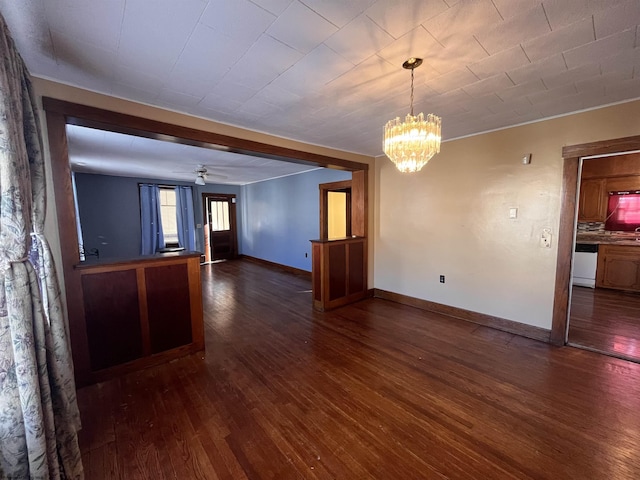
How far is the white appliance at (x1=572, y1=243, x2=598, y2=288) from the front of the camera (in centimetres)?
467

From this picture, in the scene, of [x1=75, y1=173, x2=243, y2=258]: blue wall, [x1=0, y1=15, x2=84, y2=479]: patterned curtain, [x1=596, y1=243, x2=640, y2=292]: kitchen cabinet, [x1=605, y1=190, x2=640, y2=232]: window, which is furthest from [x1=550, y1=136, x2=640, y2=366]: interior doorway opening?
[x1=75, y1=173, x2=243, y2=258]: blue wall

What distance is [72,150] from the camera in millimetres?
3934

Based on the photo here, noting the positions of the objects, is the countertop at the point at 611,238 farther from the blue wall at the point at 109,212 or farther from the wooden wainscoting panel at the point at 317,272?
the blue wall at the point at 109,212

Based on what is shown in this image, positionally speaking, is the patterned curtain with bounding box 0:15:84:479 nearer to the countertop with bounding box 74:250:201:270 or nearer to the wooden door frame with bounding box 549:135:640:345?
the countertop with bounding box 74:250:201:270

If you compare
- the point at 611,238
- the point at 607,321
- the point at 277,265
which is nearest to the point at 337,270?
the point at 277,265

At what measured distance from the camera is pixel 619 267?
442 cm

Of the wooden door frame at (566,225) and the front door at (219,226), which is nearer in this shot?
the wooden door frame at (566,225)

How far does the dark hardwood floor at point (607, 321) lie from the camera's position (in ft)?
8.95

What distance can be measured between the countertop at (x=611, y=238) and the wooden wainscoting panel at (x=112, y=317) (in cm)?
695

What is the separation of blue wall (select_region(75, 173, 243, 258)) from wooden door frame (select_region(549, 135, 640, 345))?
24.5 feet

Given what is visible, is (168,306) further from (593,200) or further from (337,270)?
(593,200)

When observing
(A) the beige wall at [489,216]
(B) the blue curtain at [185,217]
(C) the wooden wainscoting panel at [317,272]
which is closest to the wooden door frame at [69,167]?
(C) the wooden wainscoting panel at [317,272]

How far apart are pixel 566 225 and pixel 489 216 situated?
0.71 meters

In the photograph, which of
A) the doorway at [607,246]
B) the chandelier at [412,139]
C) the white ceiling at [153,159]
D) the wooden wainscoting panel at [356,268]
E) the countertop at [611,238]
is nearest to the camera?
the chandelier at [412,139]
